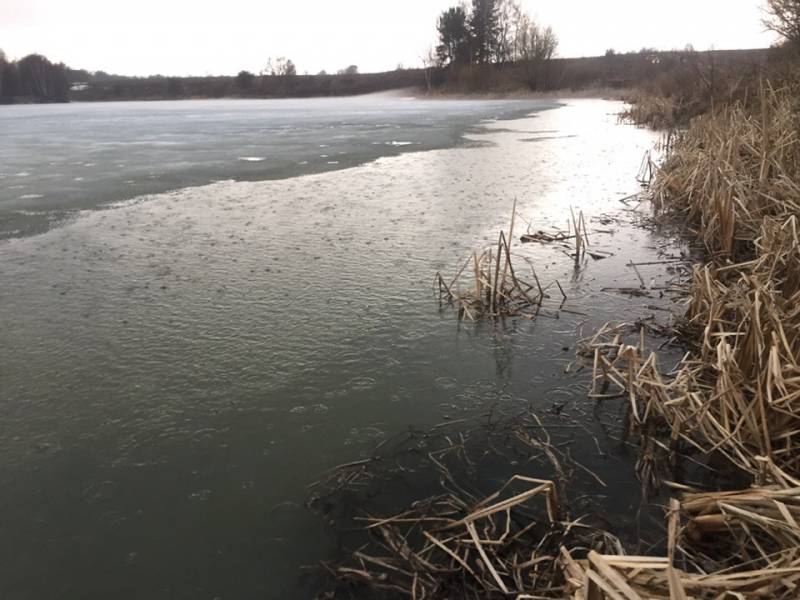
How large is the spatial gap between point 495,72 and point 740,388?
143 feet

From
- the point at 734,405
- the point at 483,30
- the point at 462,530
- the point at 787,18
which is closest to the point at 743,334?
the point at 734,405

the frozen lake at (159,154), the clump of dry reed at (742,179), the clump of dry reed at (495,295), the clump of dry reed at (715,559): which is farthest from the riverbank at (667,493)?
the frozen lake at (159,154)

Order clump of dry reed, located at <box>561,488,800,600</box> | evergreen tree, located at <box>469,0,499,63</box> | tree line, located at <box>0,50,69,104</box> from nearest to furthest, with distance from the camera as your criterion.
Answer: clump of dry reed, located at <box>561,488,800,600</box>, tree line, located at <box>0,50,69,104</box>, evergreen tree, located at <box>469,0,499,63</box>

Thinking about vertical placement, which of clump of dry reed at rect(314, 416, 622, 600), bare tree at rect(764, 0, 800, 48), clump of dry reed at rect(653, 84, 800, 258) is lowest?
clump of dry reed at rect(314, 416, 622, 600)

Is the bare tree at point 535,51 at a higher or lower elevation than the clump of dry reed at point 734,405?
higher

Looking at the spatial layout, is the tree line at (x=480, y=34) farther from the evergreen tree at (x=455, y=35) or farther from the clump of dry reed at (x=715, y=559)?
the clump of dry reed at (x=715, y=559)

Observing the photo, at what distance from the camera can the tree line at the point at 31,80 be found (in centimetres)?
4497

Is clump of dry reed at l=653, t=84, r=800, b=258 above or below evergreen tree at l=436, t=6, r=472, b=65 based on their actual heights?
below

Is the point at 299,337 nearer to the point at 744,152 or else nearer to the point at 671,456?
the point at 671,456

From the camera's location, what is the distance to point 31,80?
4525 centimetres

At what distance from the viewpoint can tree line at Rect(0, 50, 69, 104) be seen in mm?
44969

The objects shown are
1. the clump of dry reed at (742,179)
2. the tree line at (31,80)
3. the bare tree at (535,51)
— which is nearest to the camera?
the clump of dry reed at (742,179)

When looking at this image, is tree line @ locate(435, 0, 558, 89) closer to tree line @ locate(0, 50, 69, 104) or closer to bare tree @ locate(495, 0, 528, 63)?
bare tree @ locate(495, 0, 528, 63)

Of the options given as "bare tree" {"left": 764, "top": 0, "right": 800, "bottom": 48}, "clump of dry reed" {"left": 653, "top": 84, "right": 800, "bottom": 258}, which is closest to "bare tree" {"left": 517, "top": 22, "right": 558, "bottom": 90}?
"bare tree" {"left": 764, "top": 0, "right": 800, "bottom": 48}
